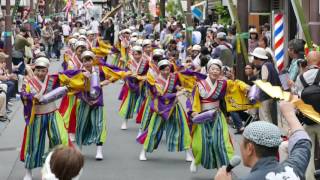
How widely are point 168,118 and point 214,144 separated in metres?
1.66

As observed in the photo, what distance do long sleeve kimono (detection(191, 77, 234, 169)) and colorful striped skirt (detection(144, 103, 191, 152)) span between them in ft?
4.39

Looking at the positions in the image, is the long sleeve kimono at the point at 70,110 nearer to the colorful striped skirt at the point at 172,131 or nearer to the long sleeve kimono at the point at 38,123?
the colorful striped skirt at the point at 172,131

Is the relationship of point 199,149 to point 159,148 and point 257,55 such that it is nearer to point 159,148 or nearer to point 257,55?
point 257,55

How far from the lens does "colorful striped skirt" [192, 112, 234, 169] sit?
959cm

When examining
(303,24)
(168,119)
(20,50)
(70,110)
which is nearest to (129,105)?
(70,110)

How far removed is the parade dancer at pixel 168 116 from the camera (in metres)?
11.0

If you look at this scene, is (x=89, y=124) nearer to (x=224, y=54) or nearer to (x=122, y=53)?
(x=224, y=54)

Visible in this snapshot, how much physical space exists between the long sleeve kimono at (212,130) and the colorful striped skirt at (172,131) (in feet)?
4.39

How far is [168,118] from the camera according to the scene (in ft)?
36.5

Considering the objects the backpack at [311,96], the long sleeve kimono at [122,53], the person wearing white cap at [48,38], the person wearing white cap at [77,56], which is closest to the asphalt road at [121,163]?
the person wearing white cap at [77,56]

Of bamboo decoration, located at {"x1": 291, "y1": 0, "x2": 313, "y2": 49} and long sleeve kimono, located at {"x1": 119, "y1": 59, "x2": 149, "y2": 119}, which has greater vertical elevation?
bamboo decoration, located at {"x1": 291, "y1": 0, "x2": 313, "y2": 49}

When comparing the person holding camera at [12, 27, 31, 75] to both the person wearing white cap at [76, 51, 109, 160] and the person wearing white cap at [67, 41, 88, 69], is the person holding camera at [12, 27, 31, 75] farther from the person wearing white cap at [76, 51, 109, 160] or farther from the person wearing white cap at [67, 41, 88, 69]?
the person wearing white cap at [76, 51, 109, 160]

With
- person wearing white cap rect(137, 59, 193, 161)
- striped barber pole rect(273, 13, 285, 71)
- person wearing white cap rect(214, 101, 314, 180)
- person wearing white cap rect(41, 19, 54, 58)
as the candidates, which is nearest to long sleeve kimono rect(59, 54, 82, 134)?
person wearing white cap rect(137, 59, 193, 161)

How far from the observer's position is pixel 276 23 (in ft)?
41.7
